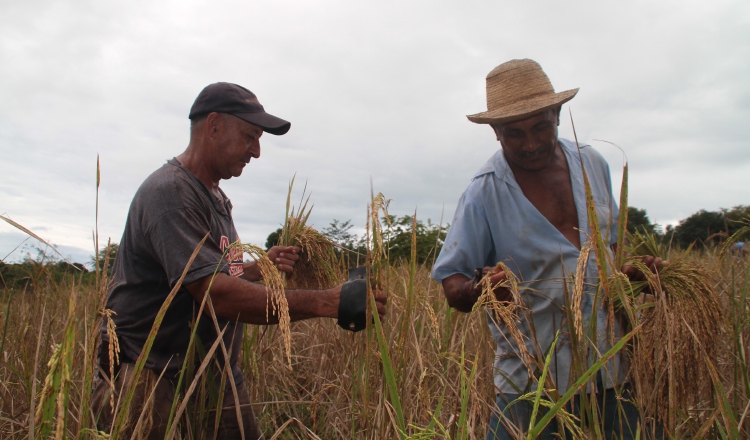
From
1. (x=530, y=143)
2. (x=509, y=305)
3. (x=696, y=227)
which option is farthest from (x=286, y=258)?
(x=696, y=227)

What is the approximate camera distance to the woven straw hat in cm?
261

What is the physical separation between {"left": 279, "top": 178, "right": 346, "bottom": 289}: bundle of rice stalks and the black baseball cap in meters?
0.39

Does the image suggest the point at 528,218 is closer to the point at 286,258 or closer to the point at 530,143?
the point at 530,143

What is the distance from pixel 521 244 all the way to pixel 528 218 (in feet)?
0.41

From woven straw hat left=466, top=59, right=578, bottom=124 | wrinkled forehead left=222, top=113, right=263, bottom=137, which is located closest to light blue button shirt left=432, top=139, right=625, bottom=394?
woven straw hat left=466, top=59, right=578, bottom=124

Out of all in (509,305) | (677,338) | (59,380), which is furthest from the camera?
(677,338)

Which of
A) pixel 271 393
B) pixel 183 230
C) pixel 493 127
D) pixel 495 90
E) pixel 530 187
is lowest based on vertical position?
pixel 271 393

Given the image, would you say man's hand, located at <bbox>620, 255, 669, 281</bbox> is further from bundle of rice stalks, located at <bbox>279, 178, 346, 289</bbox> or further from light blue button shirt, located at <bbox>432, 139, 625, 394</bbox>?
bundle of rice stalks, located at <bbox>279, 178, 346, 289</bbox>

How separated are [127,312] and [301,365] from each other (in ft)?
8.14

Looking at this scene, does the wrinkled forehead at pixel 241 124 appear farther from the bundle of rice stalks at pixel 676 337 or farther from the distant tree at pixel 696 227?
the distant tree at pixel 696 227

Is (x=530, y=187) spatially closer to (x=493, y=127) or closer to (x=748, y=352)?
(x=493, y=127)

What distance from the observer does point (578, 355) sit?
4.88 ft

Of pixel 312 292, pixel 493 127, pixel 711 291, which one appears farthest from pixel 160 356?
pixel 711 291

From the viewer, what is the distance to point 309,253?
264cm
